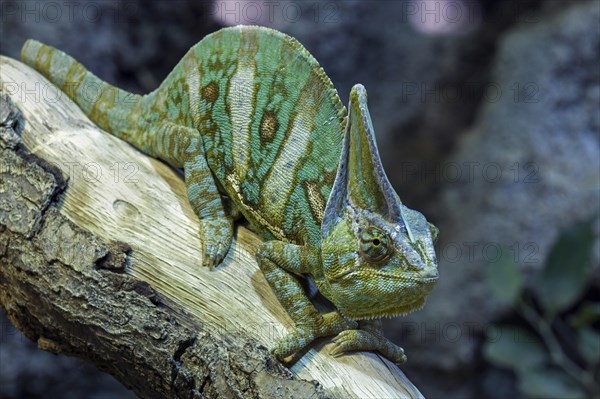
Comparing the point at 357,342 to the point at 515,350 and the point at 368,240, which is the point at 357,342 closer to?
the point at 368,240

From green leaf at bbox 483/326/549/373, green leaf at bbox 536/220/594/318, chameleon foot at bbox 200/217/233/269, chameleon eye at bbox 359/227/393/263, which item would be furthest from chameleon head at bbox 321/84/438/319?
green leaf at bbox 483/326/549/373

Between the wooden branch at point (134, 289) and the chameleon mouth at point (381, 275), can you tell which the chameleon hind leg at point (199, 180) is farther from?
the chameleon mouth at point (381, 275)

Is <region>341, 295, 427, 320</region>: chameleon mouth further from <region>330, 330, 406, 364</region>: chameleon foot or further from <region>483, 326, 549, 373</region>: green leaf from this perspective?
<region>483, 326, 549, 373</region>: green leaf

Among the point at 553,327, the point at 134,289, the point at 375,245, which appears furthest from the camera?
the point at 553,327

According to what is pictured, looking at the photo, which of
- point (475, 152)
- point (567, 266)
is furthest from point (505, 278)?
point (475, 152)

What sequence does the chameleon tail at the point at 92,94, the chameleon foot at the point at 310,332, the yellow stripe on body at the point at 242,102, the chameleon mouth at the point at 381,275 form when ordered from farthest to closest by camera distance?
1. the chameleon tail at the point at 92,94
2. the yellow stripe on body at the point at 242,102
3. the chameleon foot at the point at 310,332
4. the chameleon mouth at the point at 381,275

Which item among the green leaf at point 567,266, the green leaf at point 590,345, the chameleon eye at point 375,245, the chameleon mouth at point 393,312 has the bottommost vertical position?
the green leaf at point 590,345

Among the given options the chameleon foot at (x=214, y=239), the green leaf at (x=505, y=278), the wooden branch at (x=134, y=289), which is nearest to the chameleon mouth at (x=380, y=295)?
the wooden branch at (x=134, y=289)

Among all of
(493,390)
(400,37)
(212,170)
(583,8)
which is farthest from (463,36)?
(212,170)
